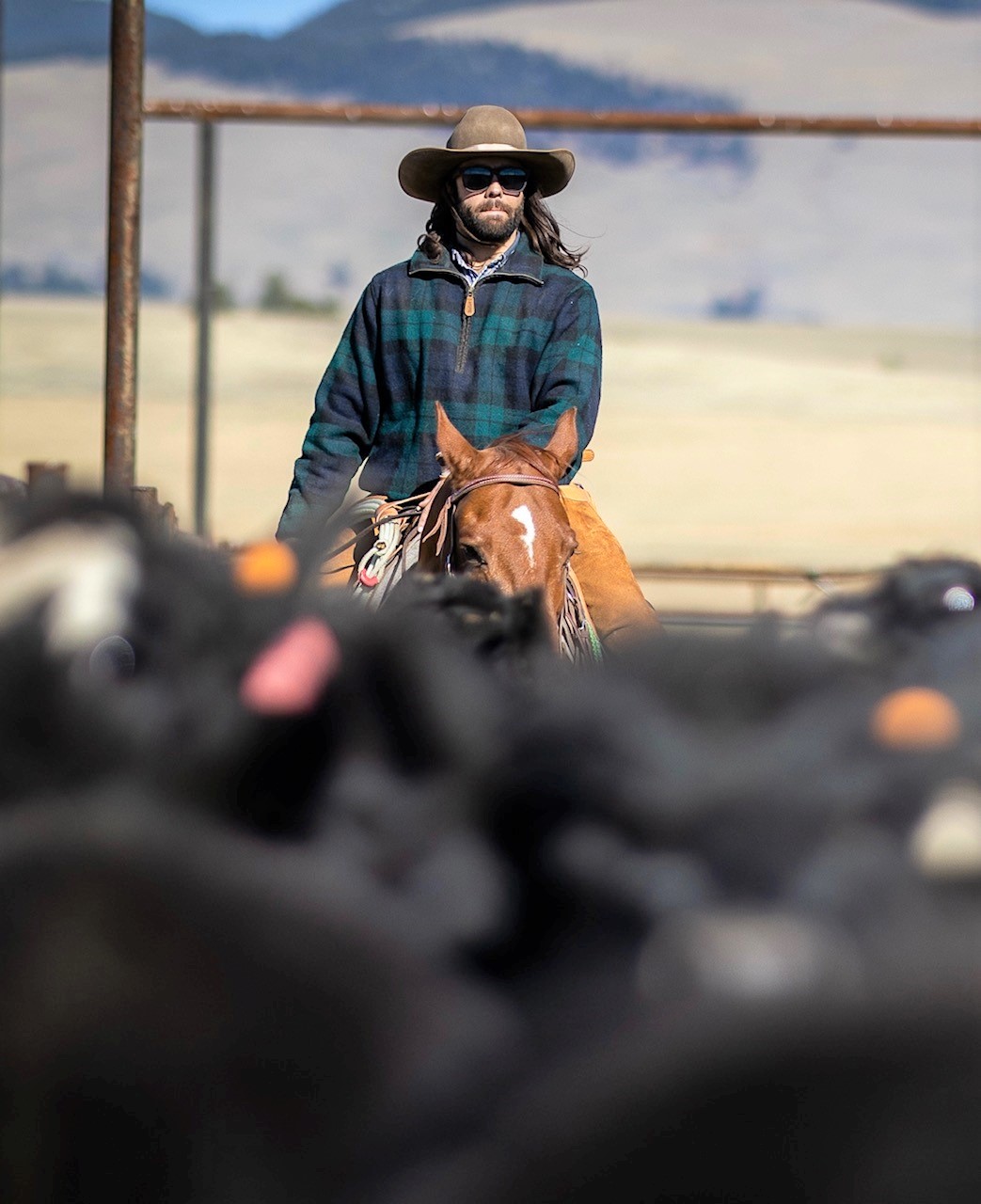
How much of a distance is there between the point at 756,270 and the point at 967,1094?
65337mm

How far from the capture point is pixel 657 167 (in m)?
72.3

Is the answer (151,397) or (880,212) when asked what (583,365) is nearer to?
(151,397)

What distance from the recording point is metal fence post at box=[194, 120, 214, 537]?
6.22 metres

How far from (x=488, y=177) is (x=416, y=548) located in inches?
45.1

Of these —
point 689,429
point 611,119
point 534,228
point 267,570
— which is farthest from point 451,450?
point 689,429

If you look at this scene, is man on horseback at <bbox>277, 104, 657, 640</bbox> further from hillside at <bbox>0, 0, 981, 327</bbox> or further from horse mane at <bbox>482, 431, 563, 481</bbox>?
hillside at <bbox>0, 0, 981, 327</bbox>

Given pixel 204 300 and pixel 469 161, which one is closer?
pixel 469 161

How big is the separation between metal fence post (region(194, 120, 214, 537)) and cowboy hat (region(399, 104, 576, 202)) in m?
2.42

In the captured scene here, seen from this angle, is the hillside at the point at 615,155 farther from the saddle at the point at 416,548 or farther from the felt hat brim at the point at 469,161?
the saddle at the point at 416,548

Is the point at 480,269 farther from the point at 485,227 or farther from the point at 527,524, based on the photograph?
the point at 527,524

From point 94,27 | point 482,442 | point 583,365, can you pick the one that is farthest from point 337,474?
point 94,27

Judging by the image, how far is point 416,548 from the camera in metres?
3.12

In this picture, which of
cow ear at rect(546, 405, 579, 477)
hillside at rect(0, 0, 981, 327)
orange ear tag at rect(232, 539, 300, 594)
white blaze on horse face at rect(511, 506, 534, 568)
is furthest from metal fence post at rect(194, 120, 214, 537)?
hillside at rect(0, 0, 981, 327)

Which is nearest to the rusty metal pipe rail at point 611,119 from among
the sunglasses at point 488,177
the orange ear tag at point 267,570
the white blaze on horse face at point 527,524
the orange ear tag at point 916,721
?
the sunglasses at point 488,177
